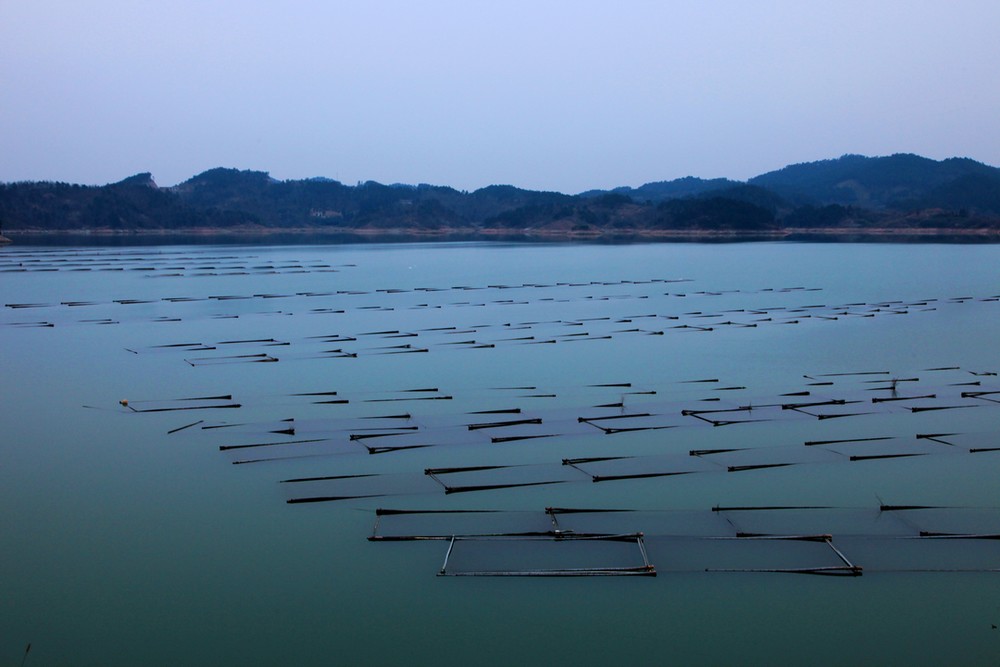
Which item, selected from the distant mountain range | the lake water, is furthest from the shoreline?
the lake water

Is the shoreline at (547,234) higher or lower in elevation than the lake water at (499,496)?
lower

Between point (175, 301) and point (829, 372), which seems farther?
point (175, 301)

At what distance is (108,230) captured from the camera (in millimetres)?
77125

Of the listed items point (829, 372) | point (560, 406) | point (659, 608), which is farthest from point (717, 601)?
point (829, 372)

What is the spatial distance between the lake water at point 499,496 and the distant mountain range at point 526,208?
56.5 meters

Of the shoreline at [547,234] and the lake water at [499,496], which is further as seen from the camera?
the shoreline at [547,234]

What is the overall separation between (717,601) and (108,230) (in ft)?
267

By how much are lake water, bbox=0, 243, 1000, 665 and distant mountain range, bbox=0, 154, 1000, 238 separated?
185 ft

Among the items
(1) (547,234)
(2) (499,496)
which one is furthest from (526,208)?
(2) (499,496)

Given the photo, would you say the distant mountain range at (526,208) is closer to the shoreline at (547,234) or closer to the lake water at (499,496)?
the shoreline at (547,234)

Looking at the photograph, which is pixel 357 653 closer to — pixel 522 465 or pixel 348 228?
pixel 522 465

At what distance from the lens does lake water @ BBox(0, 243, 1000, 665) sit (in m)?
3.89

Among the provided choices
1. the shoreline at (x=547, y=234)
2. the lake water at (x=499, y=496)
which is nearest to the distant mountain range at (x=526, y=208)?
the shoreline at (x=547, y=234)

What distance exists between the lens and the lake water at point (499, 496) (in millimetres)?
3895
